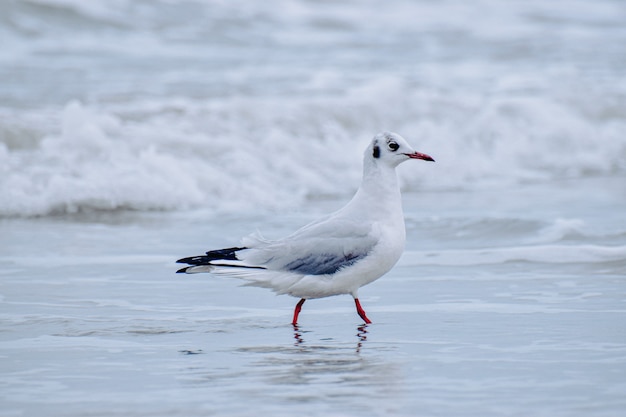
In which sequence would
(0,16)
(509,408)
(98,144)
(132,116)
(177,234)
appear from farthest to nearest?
(0,16)
(132,116)
(98,144)
(177,234)
(509,408)

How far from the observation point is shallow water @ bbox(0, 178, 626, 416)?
4.49 m

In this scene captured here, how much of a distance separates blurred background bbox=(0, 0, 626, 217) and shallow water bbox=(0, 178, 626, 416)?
4.16ft

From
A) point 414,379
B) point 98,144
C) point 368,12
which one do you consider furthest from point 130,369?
point 368,12

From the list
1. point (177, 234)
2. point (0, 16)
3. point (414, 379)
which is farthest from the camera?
point (0, 16)

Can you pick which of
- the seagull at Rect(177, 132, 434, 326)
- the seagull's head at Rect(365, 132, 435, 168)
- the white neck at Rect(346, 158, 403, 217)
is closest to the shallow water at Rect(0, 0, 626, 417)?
the seagull at Rect(177, 132, 434, 326)

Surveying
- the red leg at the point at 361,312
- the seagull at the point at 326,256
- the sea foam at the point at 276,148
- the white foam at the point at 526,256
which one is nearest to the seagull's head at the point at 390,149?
the seagull at the point at 326,256

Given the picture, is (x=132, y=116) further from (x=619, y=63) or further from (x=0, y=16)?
(x=619, y=63)

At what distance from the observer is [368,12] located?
20.7m

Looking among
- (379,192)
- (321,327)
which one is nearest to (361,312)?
(321,327)

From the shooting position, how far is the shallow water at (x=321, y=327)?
4.49m

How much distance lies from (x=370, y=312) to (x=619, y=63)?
1260 cm

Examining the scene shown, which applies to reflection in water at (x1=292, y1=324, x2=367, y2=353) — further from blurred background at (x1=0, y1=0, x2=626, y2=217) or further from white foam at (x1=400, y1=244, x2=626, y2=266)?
blurred background at (x1=0, y1=0, x2=626, y2=217)

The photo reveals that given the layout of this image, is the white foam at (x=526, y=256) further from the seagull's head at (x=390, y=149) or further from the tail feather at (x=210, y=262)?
the tail feather at (x=210, y=262)

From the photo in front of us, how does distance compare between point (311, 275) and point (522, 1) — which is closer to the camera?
point (311, 275)
